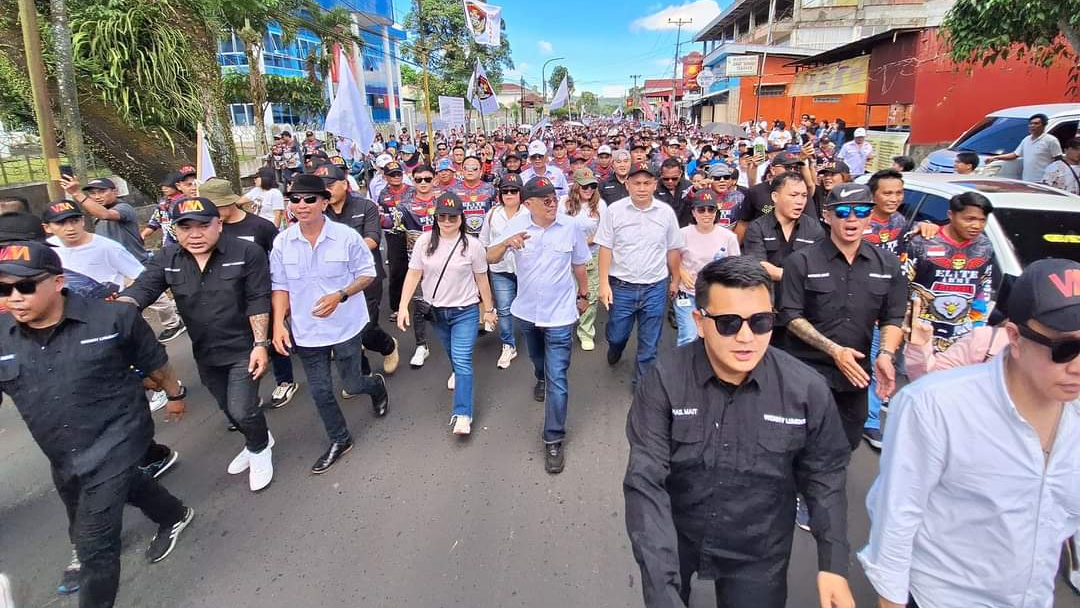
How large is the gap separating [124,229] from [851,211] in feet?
20.5

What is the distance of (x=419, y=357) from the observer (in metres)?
5.81

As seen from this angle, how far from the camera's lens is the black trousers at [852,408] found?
3117mm

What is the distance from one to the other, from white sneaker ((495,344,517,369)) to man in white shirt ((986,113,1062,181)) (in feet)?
25.0

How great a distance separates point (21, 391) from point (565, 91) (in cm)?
1976

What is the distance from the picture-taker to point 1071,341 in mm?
1370

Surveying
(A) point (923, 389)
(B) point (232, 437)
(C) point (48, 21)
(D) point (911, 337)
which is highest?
(C) point (48, 21)

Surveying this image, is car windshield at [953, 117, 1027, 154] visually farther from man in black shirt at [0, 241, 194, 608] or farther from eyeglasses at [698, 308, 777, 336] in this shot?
man in black shirt at [0, 241, 194, 608]

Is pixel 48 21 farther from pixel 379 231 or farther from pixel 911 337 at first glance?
pixel 911 337

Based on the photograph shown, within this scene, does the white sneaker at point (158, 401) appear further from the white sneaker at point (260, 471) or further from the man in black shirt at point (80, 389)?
the man in black shirt at point (80, 389)

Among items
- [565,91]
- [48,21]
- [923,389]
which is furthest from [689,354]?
[565,91]

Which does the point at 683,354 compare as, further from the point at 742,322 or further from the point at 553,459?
the point at 553,459

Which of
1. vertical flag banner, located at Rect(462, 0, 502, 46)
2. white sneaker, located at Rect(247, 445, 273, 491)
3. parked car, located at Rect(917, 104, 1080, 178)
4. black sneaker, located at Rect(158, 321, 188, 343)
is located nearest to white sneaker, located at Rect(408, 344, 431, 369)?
white sneaker, located at Rect(247, 445, 273, 491)

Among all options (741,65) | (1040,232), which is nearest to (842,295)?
(1040,232)

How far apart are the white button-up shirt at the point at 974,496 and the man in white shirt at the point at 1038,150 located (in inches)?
338
